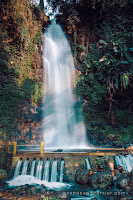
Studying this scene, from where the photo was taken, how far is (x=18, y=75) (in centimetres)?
1235

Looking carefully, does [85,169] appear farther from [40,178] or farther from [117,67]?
[117,67]

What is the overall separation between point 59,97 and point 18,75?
3.88m

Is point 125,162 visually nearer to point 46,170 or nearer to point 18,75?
point 46,170

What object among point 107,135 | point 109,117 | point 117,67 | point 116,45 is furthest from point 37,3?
point 107,135

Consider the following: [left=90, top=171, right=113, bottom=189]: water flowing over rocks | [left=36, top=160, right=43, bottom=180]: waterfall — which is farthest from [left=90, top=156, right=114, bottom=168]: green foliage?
[left=36, top=160, right=43, bottom=180]: waterfall

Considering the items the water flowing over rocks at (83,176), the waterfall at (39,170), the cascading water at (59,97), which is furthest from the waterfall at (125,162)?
the cascading water at (59,97)

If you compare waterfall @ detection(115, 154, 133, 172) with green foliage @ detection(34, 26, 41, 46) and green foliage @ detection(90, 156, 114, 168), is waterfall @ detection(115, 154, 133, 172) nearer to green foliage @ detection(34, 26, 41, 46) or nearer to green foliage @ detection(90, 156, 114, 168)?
green foliage @ detection(90, 156, 114, 168)

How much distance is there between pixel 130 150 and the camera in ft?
26.0

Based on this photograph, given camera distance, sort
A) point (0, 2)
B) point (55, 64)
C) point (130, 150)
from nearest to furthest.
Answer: point (130, 150) → point (0, 2) → point (55, 64)

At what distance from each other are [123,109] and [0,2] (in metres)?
13.5

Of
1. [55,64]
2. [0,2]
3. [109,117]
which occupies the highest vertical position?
[0,2]

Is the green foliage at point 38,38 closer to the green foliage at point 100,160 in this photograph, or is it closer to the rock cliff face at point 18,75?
the rock cliff face at point 18,75

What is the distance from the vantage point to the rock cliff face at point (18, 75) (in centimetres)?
1109

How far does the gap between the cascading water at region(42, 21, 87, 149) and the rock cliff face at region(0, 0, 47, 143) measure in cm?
84
